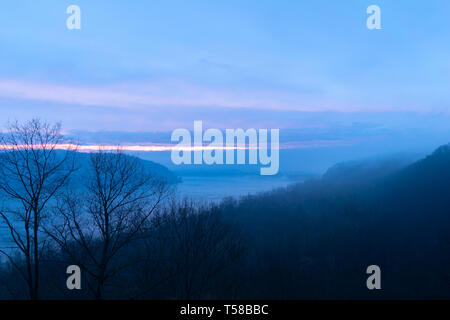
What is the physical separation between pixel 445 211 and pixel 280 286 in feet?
93.0

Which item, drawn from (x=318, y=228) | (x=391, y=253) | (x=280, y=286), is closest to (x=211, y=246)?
(x=280, y=286)

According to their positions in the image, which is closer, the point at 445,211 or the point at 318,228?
the point at 445,211

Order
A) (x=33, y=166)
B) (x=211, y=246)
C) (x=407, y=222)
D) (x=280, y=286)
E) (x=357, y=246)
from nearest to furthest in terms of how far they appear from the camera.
→ (x=33, y=166), (x=211, y=246), (x=280, y=286), (x=357, y=246), (x=407, y=222)

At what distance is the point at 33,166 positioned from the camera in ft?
29.7

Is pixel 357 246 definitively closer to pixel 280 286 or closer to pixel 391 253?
pixel 391 253

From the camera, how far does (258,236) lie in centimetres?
3894

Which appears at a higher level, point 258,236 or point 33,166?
point 33,166

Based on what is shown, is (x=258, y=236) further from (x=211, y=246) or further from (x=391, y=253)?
(x=211, y=246)
